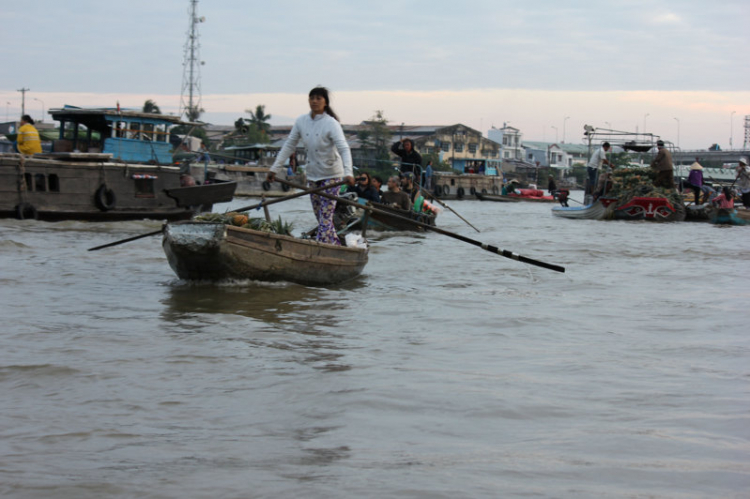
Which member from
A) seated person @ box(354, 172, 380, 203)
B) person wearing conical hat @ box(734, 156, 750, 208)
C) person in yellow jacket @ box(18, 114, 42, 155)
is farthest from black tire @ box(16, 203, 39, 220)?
person wearing conical hat @ box(734, 156, 750, 208)

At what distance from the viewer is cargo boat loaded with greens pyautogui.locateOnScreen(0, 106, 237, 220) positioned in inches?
573

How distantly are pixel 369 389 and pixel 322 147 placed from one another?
3.87m

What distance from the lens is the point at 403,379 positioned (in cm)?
419

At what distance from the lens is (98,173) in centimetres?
1543

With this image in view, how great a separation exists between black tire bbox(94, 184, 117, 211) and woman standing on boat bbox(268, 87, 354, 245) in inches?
348

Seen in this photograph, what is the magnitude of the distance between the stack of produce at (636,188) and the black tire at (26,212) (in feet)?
45.8

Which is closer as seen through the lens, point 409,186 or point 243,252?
point 243,252

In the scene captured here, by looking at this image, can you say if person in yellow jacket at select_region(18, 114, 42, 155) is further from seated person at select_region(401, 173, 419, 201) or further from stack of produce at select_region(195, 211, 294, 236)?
stack of produce at select_region(195, 211, 294, 236)

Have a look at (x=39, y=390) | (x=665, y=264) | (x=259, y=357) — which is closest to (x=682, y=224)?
(x=665, y=264)

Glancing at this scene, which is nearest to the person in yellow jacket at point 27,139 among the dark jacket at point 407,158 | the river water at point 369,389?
the dark jacket at point 407,158

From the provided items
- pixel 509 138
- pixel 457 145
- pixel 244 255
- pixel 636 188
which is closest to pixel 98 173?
pixel 244 255

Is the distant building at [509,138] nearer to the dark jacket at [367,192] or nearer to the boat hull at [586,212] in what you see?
the boat hull at [586,212]

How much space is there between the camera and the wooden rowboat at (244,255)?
665 cm

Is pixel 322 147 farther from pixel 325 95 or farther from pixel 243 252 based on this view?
pixel 243 252
